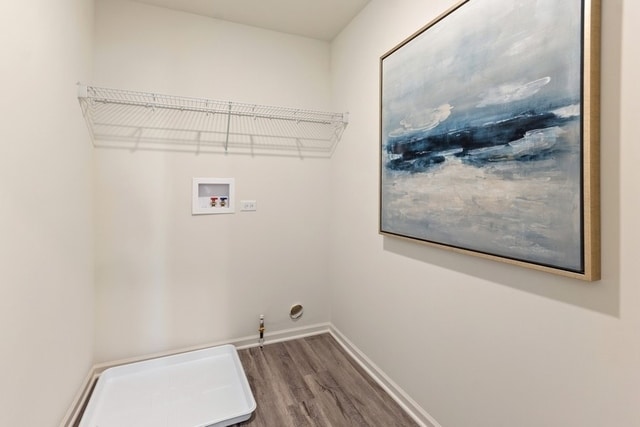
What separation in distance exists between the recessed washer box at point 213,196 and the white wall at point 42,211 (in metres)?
0.68

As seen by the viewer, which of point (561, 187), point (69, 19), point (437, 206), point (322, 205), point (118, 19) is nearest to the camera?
point (561, 187)

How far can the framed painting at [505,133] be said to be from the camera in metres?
0.96

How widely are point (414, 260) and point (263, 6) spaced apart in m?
2.08

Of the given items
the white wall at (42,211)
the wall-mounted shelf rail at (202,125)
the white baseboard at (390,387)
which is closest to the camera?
the white wall at (42,211)

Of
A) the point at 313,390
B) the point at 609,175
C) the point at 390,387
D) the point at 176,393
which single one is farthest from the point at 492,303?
the point at 176,393

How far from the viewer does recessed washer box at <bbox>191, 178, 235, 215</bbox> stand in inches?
91.7

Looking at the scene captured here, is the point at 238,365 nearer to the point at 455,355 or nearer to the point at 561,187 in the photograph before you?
the point at 455,355

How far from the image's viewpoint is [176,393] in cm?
190

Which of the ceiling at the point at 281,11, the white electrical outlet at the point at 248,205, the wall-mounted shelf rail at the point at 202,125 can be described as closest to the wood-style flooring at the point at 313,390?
the white electrical outlet at the point at 248,205

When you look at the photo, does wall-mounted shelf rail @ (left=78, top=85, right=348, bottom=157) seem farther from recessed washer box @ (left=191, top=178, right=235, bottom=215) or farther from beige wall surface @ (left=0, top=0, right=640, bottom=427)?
recessed washer box @ (left=191, top=178, right=235, bottom=215)

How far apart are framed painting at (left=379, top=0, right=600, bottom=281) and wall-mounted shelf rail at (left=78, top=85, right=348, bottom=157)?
1005 mm

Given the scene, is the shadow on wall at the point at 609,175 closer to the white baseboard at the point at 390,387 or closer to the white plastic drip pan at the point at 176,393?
the white baseboard at the point at 390,387

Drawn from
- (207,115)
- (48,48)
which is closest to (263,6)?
(207,115)

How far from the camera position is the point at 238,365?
213cm
